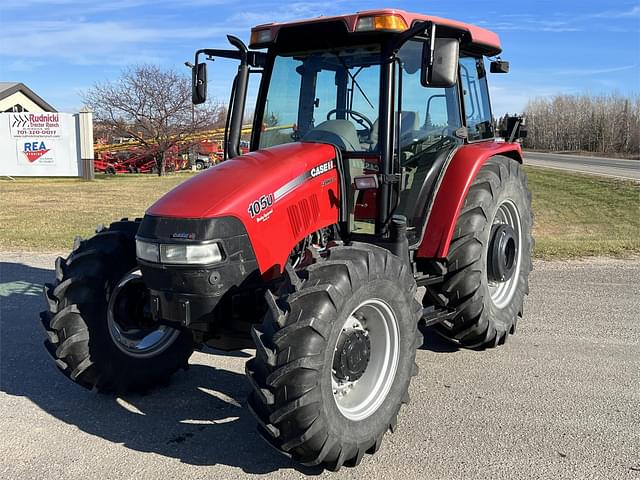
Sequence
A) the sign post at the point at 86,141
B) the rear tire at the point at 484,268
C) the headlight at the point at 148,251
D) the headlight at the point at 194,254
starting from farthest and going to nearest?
1. the sign post at the point at 86,141
2. the rear tire at the point at 484,268
3. the headlight at the point at 148,251
4. the headlight at the point at 194,254

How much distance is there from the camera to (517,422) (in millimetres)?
3668

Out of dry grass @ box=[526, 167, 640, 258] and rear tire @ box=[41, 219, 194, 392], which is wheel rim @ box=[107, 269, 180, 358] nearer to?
rear tire @ box=[41, 219, 194, 392]

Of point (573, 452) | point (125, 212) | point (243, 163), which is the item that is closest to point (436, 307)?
point (573, 452)

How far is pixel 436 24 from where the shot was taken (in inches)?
160

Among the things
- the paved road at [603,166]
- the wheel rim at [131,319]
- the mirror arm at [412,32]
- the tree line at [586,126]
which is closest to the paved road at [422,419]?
the wheel rim at [131,319]

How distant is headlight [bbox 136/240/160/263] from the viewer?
3271 mm

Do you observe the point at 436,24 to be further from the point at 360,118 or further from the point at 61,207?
the point at 61,207

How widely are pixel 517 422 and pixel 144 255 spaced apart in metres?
2.37

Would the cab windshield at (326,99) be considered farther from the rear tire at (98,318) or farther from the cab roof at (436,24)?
the rear tire at (98,318)

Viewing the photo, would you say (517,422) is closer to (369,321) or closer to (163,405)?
(369,321)

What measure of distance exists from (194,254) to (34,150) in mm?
25689

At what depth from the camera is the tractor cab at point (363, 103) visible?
12.7 feet

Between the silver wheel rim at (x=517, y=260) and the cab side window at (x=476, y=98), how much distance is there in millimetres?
646

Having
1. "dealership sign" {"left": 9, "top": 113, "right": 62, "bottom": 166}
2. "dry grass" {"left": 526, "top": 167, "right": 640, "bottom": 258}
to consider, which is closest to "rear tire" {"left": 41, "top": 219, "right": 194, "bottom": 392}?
"dry grass" {"left": 526, "top": 167, "right": 640, "bottom": 258}
